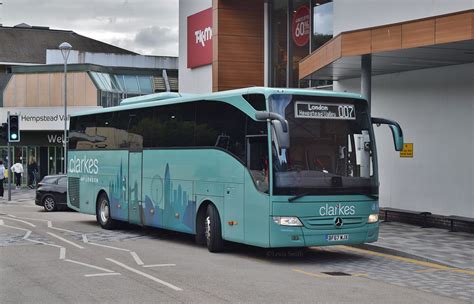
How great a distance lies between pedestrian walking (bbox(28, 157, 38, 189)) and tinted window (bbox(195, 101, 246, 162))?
33568 mm

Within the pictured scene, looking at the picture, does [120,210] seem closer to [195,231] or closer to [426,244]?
[195,231]

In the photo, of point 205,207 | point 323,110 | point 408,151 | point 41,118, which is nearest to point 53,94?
point 41,118

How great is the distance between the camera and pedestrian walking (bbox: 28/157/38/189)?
47.7 m

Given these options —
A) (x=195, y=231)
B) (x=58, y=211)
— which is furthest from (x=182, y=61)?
(x=195, y=231)

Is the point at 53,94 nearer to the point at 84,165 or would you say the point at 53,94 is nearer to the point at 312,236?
the point at 84,165

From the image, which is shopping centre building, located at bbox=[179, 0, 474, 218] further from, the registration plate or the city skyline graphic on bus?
the city skyline graphic on bus

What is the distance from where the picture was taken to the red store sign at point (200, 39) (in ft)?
110

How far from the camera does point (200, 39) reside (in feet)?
113

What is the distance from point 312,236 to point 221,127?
120 inches

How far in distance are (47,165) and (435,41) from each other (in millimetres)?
39020

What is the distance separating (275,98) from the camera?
13.9 m

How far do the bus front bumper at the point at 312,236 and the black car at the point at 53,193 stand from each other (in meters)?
17.1

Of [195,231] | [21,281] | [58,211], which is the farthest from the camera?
[58,211]

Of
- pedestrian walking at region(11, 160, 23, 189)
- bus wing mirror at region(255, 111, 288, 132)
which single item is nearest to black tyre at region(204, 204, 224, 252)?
bus wing mirror at region(255, 111, 288, 132)
